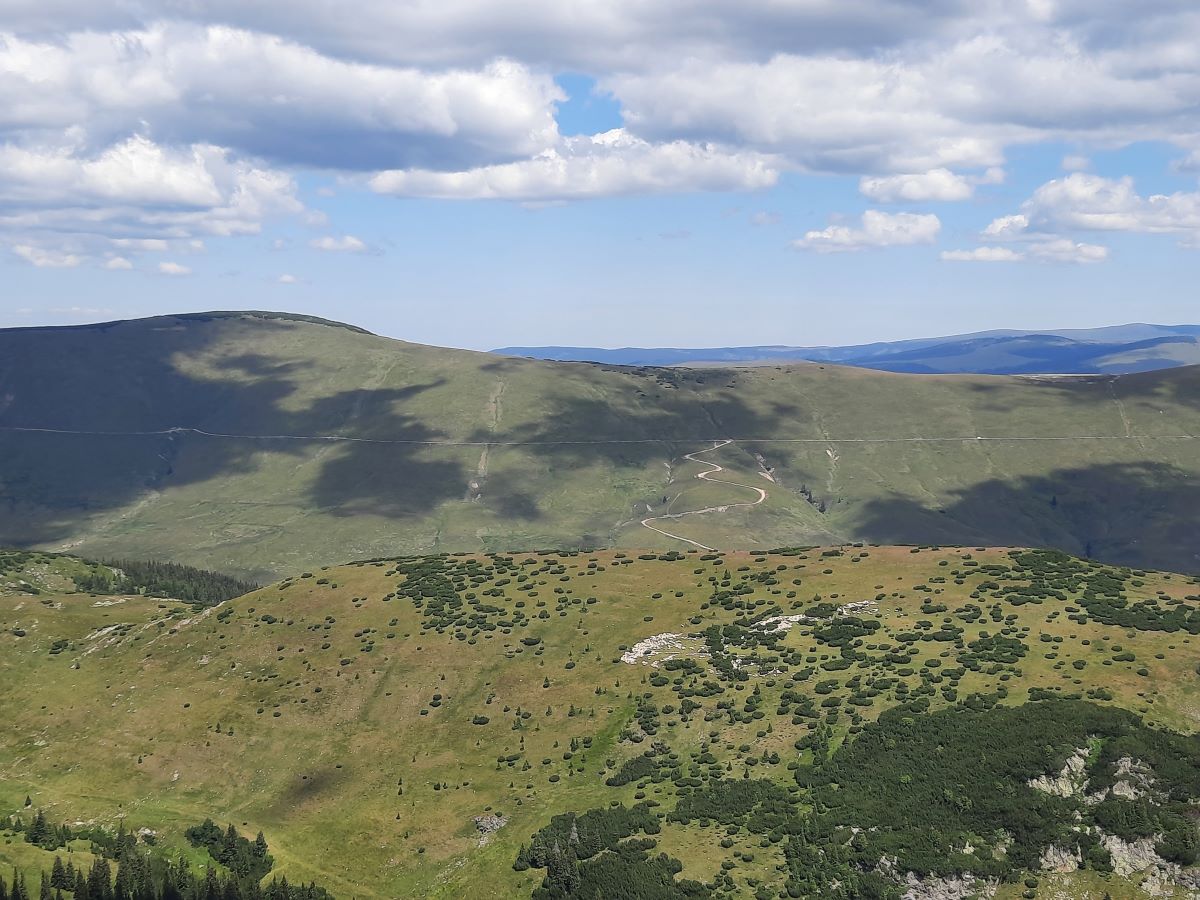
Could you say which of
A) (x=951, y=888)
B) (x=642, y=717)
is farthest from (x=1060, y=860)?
(x=642, y=717)

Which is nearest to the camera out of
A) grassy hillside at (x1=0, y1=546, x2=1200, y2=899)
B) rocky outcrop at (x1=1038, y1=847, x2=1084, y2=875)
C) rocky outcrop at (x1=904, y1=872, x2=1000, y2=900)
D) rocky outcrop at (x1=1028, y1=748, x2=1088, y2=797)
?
rocky outcrop at (x1=904, y1=872, x2=1000, y2=900)

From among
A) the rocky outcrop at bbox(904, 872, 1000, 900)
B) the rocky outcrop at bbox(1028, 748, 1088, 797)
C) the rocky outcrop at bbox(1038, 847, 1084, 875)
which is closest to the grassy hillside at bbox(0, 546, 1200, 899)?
the rocky outcrop at bbox(1028, 748, 1088, 797)

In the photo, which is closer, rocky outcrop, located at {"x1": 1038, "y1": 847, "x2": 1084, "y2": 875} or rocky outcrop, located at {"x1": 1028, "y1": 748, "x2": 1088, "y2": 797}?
rocky outcrop, located at {"x1": 1038, "y1": 847, "x2": 1084, "y2": 875}

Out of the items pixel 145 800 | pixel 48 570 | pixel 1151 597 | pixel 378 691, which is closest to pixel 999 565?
pixel 1151 597

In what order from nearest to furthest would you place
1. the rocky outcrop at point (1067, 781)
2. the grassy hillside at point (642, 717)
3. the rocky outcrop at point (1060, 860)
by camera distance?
the rocky outcrop at point (1060, 860)
the rocky outcrop at point (1067, 781)
the grassy hillside at point (642, 717)

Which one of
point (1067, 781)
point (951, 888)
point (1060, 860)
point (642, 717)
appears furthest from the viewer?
point (642, 717)

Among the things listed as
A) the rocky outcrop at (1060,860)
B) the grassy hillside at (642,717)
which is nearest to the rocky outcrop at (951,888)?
the grassy hillside at (642,717)

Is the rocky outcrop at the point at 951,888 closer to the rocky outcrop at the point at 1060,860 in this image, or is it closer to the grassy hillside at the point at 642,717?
the grassy hillside at the point at 642,717

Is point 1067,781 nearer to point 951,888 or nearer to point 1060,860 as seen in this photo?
point 1060,860

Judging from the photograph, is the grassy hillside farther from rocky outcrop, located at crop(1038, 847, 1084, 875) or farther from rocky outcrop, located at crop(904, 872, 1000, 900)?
rocky outcrop, located at crop(904, 872, 1000, 900)
